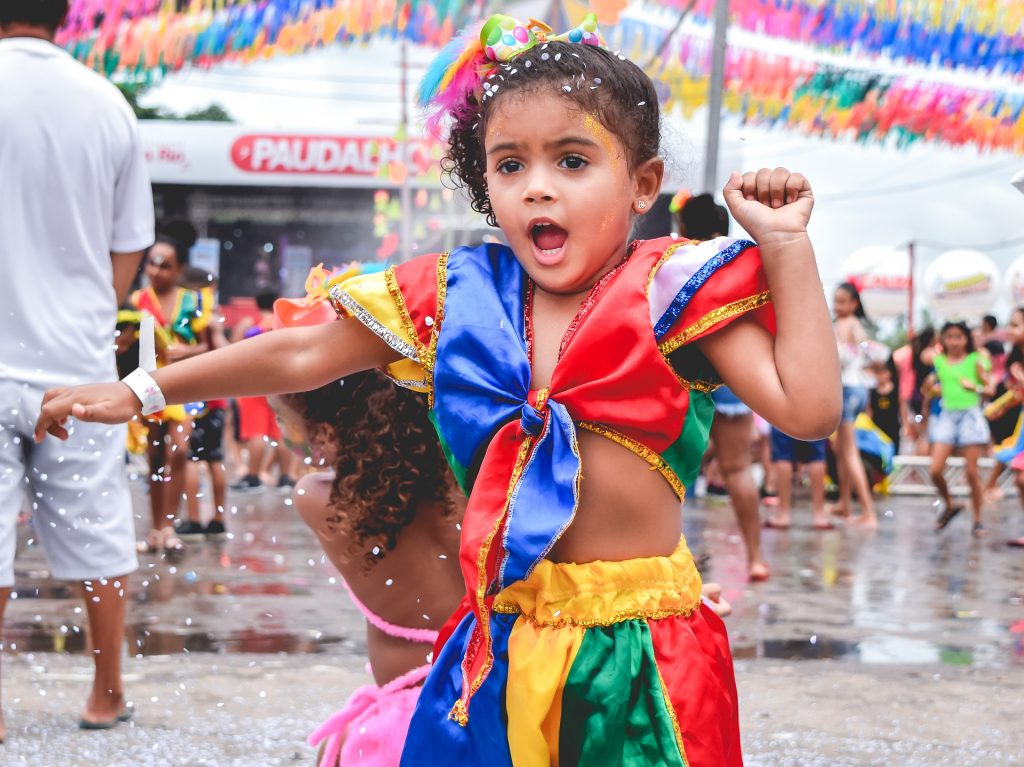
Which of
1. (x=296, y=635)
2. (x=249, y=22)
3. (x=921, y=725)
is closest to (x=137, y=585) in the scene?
(x=296, y=635)

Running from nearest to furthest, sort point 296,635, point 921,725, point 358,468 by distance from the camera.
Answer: point 358,468 < point 921,725 < point 296,635

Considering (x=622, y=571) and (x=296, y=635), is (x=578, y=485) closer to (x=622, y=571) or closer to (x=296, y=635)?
(x=622, y=571)

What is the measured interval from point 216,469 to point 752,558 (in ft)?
10.0

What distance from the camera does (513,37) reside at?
186cm

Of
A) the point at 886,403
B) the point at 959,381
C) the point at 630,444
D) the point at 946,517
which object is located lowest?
the point at 946,517

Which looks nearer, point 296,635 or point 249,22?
point 296,635

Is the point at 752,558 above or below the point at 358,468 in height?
below

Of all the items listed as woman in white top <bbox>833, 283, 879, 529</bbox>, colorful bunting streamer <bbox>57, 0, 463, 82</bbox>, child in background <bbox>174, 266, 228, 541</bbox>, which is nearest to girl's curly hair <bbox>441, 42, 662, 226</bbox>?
child in background <bbox>174, 266, 228, 541</bbox>

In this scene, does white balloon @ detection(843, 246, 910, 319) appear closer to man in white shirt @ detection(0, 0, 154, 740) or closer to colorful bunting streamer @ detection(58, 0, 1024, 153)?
colorful bunting streamer @ detection(58, 0, 1024, 153)

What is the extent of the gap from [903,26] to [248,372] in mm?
8831

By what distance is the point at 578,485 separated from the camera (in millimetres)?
1693

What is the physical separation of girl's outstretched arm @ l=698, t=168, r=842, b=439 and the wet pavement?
1.51 meters

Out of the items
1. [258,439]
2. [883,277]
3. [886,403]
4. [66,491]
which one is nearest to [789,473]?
[886,403]

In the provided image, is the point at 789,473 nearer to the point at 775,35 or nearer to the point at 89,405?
the point at 775,35
